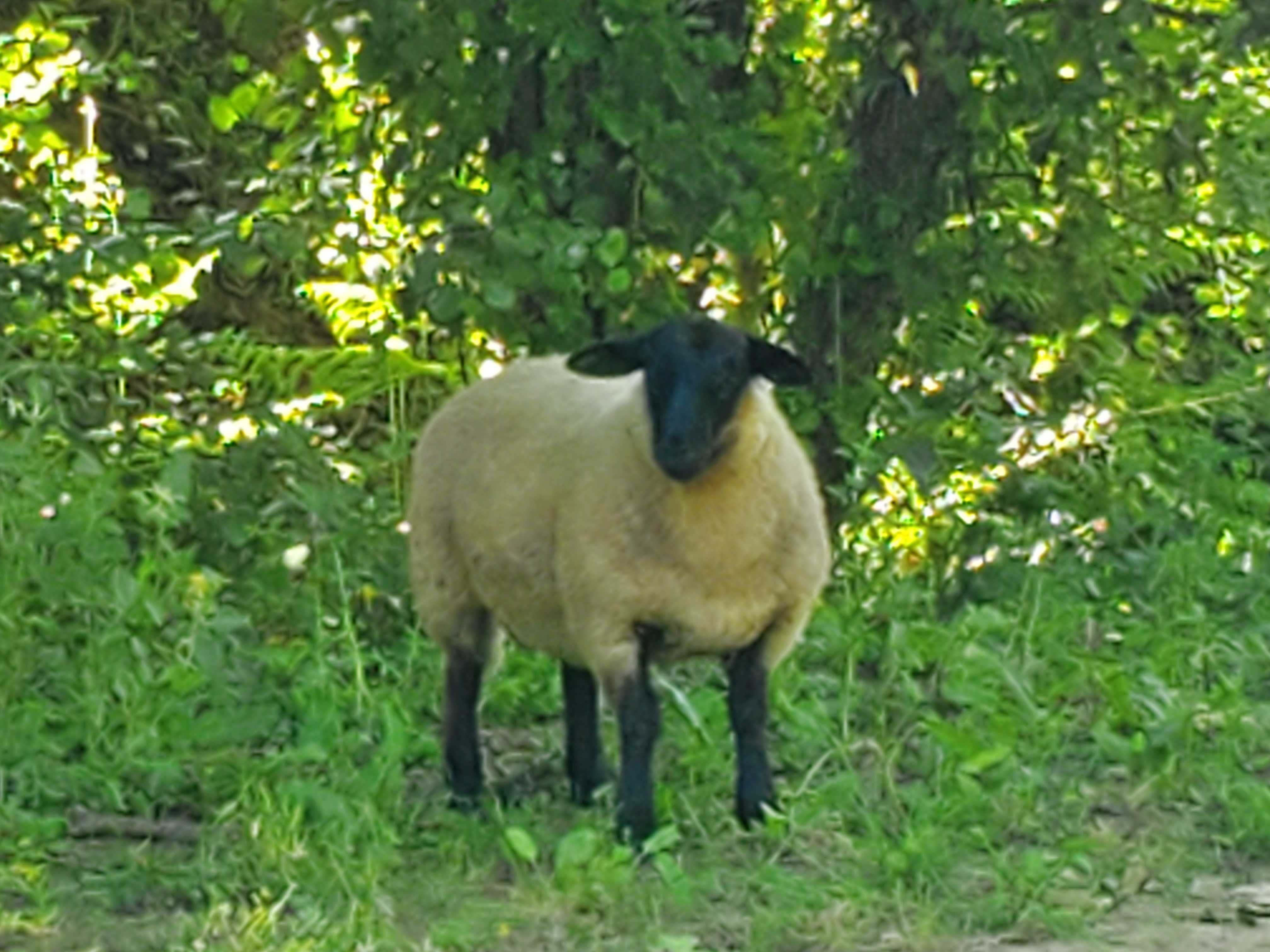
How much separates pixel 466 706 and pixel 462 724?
50 millimetres

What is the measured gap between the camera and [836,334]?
8367 mm

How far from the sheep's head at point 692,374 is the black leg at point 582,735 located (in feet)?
2.69

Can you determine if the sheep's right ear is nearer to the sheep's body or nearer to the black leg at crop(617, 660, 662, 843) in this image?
the sheep's body

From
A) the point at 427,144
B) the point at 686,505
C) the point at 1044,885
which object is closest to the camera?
the point at 1044,885

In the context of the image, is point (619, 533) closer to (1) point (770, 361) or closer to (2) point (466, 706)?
(1) point (770, 361)

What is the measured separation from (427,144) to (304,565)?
1301 millimetres

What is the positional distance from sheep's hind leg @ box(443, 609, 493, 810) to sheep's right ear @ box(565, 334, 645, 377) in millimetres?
800

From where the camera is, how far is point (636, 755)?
591cm

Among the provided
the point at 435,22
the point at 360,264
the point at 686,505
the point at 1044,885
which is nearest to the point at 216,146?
the point at 360,264

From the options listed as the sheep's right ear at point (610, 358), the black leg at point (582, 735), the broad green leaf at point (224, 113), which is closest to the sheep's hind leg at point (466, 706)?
the black leg at point (582, 735)

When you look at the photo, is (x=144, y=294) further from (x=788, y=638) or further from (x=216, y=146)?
(x=788, y=638)

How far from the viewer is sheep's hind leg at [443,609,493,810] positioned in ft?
21.3

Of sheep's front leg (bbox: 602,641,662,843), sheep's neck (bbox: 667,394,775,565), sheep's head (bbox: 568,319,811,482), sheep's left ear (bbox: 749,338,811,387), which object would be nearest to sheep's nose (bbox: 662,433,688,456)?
sheep's head (bbox: 568,319,811,482)

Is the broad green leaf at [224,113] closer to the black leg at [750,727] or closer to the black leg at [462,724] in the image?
the black leg at [462,724]
